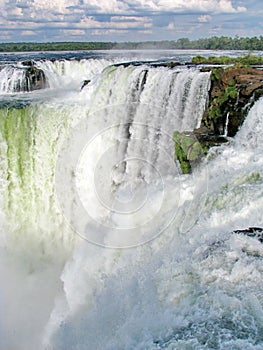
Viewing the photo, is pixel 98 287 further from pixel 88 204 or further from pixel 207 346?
pixel 88 204

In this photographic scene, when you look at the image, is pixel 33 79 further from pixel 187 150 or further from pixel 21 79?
pixel 187 150

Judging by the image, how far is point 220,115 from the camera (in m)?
9.52

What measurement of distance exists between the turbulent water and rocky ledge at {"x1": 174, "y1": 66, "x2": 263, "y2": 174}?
0.33m

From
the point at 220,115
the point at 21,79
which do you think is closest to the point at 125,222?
the point at 220,115

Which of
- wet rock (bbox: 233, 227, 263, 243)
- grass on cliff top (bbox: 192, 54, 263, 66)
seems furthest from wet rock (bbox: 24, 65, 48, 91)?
wet rock (bbox: 233, 227, 263, 243)

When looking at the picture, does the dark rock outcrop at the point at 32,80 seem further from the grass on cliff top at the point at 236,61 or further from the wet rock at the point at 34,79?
the grass on cliff top at the point at 236,61

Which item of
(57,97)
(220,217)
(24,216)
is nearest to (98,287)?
(220,217)

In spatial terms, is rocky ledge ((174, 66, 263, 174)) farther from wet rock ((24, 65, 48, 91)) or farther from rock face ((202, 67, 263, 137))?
wet rock ((24, 65, 48, 91))

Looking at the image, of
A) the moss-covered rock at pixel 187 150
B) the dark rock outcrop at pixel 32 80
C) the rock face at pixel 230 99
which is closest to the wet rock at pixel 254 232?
the moss-covered rock at pixel 187 150

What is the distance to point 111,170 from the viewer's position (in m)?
11.4

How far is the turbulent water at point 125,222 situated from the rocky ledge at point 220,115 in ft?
1.09

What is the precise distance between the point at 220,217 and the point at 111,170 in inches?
211

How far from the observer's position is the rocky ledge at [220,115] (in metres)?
8.95

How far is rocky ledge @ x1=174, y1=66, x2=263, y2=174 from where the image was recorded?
8.95m
